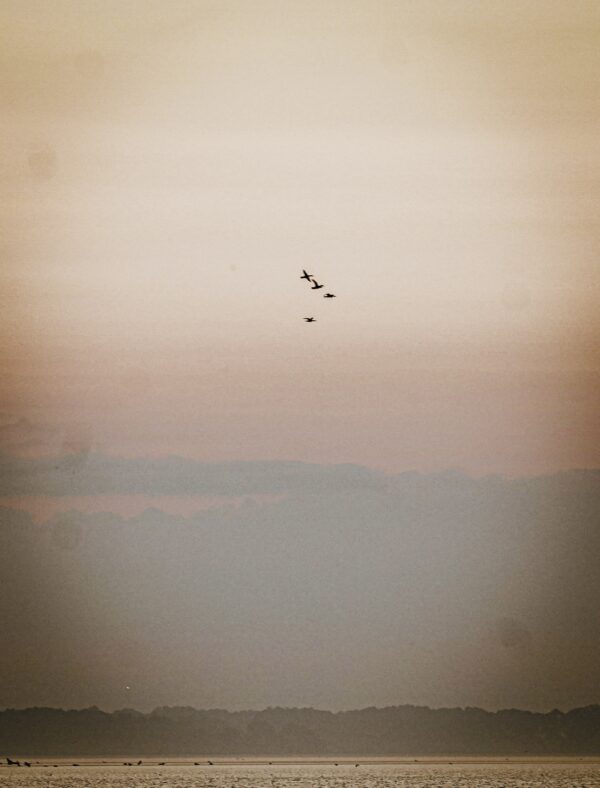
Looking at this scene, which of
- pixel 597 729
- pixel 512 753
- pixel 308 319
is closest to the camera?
pixel 308 319

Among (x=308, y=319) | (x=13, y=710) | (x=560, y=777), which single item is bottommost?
(x=560, y=777)

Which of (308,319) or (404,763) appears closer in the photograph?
(308,319)

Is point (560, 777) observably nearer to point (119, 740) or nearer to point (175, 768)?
point (175, 768)

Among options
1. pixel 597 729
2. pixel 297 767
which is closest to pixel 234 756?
pixel 297 767

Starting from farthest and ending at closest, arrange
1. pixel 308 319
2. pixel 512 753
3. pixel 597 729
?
1. pixel 512 753
2. pixel 597 729
3. pixel 308 319

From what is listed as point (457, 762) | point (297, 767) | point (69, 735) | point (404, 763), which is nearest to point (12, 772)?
point (69, 735)

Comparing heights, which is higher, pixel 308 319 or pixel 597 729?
pixel 308 319
